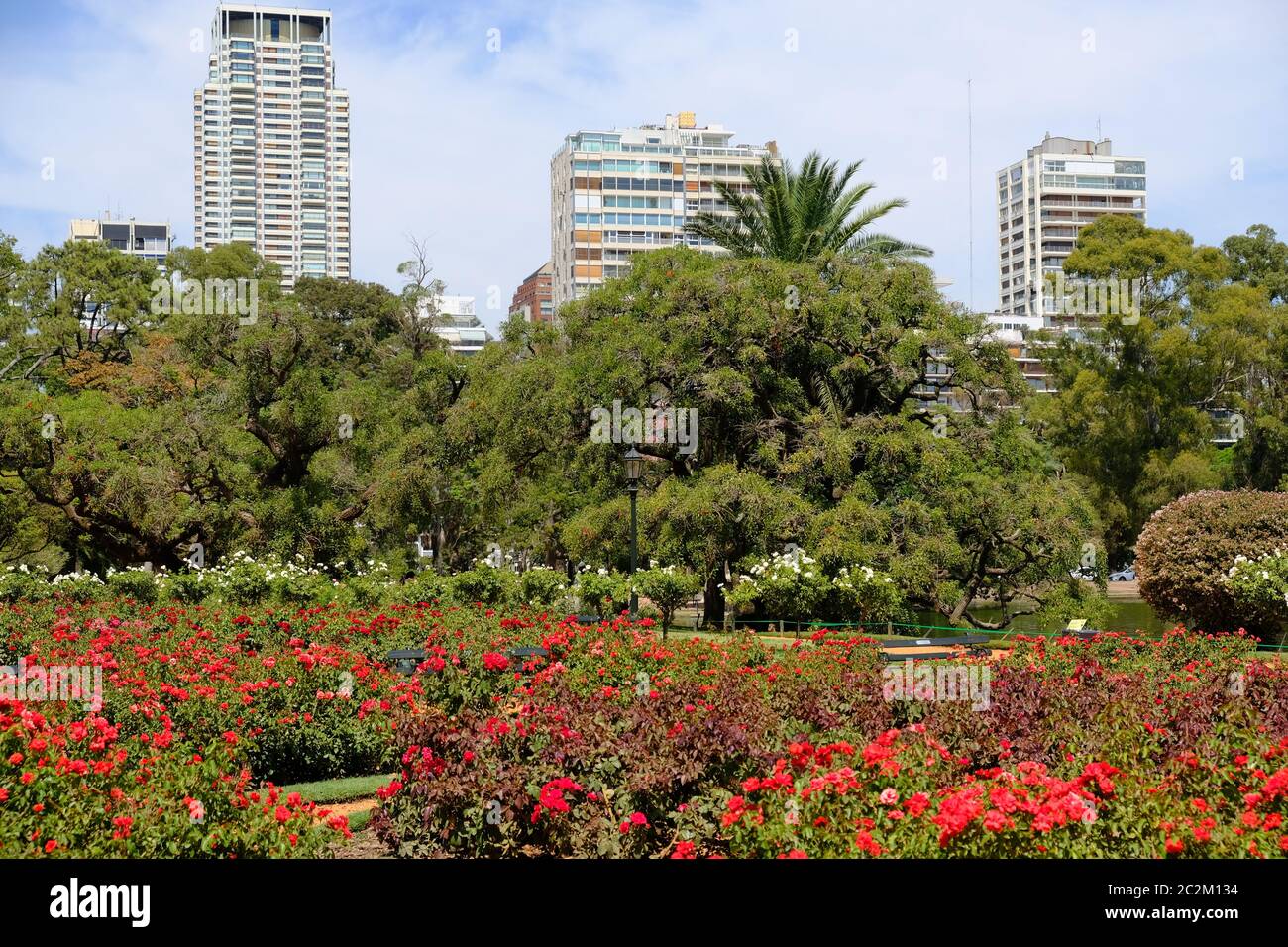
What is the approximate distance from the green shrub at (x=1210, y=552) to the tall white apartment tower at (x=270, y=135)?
137 metres

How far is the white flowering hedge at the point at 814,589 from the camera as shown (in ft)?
60.2

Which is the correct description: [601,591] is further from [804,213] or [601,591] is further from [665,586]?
[804,213]

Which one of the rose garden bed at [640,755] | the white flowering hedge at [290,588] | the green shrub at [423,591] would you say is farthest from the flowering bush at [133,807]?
the green shrub at [423,591]

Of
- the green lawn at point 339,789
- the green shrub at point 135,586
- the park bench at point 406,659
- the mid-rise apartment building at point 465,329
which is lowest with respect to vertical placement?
the green lawn at point 339,789

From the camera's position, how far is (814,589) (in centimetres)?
1850

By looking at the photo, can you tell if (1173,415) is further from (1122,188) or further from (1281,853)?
(1122,188)

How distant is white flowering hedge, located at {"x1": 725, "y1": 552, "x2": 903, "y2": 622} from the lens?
60.2 ft

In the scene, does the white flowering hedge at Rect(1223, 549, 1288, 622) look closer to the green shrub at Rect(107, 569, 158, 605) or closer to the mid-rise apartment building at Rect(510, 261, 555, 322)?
the green shrub at Rect(107, 569, 158, 605)

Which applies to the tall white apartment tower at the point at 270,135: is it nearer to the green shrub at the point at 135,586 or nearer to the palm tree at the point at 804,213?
the palm tree at the point at 804,213

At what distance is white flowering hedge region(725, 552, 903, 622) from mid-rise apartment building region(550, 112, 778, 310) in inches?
2615

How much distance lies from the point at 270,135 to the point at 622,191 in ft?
247

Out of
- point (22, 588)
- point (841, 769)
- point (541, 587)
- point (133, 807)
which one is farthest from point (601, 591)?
point (133, 807)
